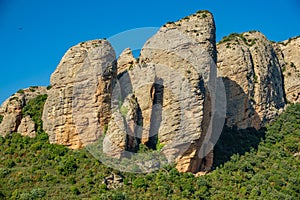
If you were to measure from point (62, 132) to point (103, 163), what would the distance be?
17.6 feet

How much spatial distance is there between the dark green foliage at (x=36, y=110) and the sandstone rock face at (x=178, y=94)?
31.8 ft

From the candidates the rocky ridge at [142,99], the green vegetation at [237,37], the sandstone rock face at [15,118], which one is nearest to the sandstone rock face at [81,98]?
the rocky ridge at [142,99]

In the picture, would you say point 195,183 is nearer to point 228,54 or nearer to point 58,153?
point 58,153

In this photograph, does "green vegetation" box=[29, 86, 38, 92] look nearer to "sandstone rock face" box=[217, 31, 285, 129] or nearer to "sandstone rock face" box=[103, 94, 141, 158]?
"sandstone rock face" box=[103, 94, 141, 158]

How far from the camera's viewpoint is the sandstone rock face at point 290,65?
68.1 meters

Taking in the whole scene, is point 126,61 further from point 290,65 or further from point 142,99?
point 290,65

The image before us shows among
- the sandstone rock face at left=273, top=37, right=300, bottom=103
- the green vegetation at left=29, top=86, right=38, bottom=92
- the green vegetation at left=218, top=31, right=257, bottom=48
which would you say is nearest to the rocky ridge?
the green vegetation at left=29, top=86, right=38, bottom=92

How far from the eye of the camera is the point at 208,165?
168ft

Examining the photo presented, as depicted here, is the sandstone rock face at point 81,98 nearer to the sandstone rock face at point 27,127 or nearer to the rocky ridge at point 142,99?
the rocky ridge at point 142,99

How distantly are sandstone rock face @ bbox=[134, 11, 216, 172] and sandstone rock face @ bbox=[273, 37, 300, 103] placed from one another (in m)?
18.4

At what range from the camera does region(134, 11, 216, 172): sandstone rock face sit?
1922 inches

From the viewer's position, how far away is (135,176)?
46281 millimetres

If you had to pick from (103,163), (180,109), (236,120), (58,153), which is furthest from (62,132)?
(236,120)

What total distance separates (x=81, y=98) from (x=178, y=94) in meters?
8.85
